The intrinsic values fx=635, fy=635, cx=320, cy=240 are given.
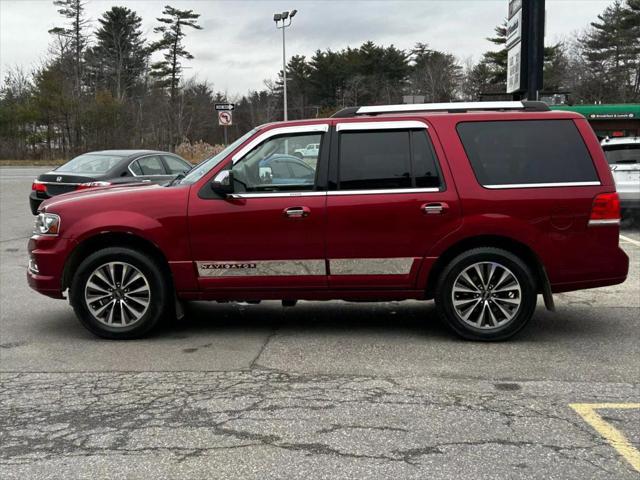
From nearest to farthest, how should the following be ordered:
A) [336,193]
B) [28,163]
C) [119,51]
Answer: [336,193] → [28,163] → [119,51]

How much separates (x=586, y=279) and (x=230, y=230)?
10.1 feet

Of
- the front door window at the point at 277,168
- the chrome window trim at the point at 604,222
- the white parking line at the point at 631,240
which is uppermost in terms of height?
the front door window at the point at 277,168

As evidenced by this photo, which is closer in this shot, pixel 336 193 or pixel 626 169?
pixel 336 193

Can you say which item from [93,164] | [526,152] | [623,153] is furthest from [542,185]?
[93,164]

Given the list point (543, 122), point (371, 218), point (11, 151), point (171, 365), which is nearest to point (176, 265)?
point (171, 365)

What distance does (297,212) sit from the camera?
5.36 m

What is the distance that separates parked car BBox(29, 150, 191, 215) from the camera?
1140 centimetres

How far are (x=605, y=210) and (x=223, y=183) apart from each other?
126 inches

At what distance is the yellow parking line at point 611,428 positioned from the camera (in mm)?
3377

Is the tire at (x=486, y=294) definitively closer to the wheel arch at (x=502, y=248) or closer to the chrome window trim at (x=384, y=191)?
the wheel arch at (x=502, y=248)

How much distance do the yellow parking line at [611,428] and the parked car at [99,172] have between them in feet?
28.3

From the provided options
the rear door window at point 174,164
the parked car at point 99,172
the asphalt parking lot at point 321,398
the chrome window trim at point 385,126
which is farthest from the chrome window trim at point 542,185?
the rear door window at point 174,164

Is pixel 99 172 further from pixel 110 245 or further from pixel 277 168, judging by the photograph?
pixel 277 168

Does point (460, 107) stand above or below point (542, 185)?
above
